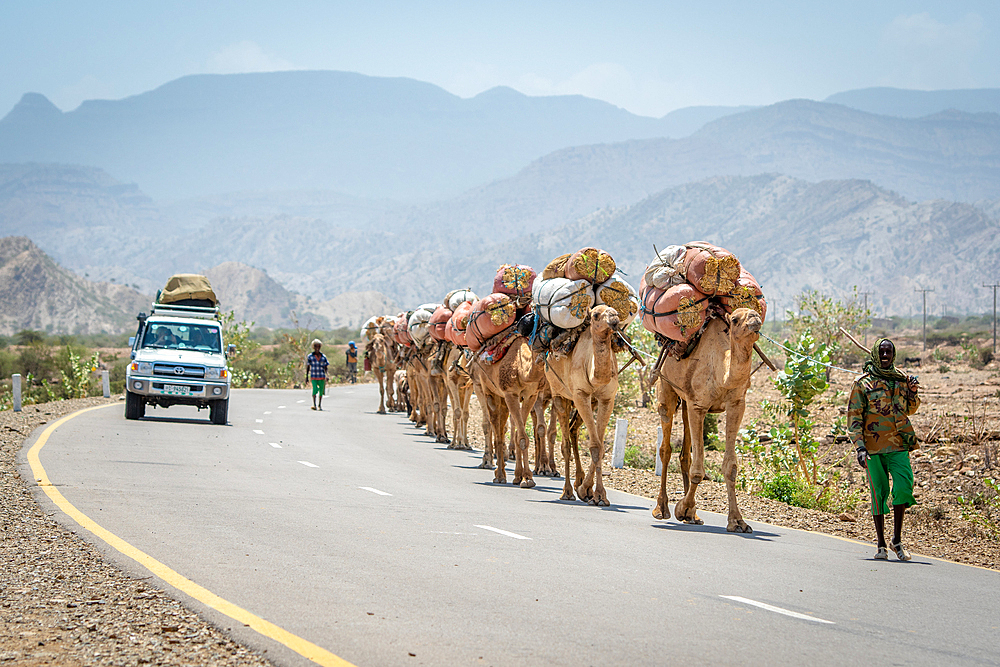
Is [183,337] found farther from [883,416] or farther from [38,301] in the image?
[38,301]

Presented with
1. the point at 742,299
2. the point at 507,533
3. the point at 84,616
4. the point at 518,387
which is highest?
the point at 742,299

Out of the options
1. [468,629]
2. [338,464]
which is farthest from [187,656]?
[338,464]

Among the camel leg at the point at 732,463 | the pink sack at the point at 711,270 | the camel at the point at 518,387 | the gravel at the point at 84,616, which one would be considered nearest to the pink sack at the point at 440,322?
the camel at the point at 518,387

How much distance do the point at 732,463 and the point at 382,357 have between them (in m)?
24.6

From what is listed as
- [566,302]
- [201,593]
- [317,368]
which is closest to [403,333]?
[317,368]

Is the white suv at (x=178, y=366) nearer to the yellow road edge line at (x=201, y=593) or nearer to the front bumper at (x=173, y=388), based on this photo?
the front bumper at (x=173, y=388)

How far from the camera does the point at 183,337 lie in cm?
2520

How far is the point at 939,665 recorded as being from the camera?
6383 millimetres

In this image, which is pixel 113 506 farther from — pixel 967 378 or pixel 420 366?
pixel 967 378

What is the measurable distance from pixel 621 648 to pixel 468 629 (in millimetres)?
1023

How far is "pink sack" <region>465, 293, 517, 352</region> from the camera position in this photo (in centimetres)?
1700

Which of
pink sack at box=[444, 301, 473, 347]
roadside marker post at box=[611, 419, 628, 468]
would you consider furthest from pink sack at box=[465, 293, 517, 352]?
roadside marker post at box=[611, 419, 628, 468]

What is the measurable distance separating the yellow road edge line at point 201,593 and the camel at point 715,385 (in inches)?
244

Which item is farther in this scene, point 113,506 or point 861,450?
point 113,506
